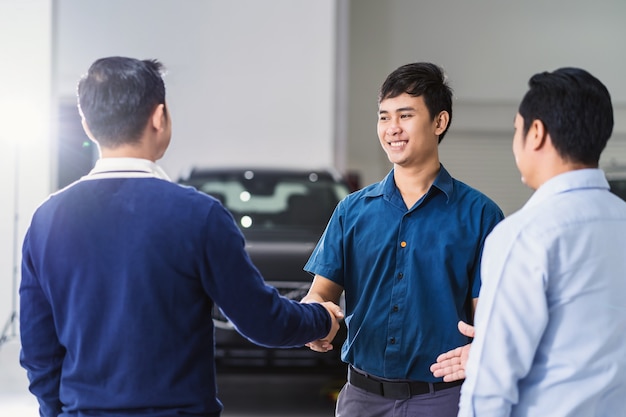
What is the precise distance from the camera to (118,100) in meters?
1.74

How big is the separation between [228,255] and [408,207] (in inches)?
31.5

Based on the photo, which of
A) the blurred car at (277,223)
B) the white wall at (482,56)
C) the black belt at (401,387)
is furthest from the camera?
the white wall at (482,56)

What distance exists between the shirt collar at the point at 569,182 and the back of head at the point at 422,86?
0.83 m

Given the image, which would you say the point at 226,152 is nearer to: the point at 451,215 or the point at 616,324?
the point at 451,215

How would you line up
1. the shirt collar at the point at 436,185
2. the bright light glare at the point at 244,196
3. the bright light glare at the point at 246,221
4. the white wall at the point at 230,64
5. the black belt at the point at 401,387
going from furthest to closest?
the white wall at the point at 230,64, the bright light glare at the point at 244,196, the bright light glare at the point at 246,221, the shirt collar at the point at 436,185, the black belt at the point at 401,387

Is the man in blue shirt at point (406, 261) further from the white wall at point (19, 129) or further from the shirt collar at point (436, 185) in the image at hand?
the white wall at point (19, 129)

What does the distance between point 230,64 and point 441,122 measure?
7175mm

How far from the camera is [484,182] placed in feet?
39.8

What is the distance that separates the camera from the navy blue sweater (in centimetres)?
167

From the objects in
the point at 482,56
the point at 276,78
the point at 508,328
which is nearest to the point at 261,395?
the point at 508,328

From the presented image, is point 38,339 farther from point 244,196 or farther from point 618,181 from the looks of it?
point 618,181

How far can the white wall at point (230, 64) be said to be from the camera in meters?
9.22

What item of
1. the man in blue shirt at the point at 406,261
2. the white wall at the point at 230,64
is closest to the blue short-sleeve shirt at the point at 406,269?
the man in blue shirt at the point at 406,261

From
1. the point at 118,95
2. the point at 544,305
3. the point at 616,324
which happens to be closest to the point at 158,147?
the point at 118,95
